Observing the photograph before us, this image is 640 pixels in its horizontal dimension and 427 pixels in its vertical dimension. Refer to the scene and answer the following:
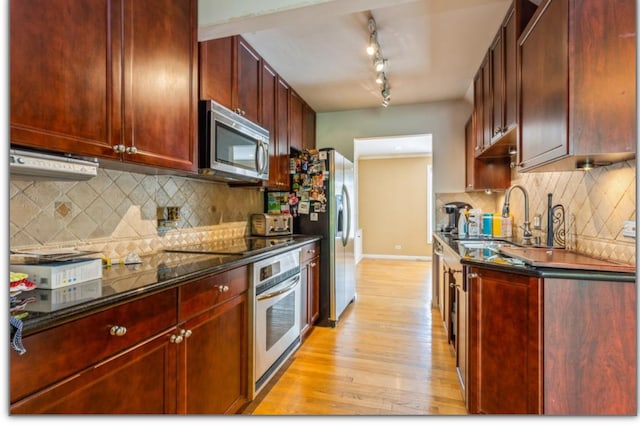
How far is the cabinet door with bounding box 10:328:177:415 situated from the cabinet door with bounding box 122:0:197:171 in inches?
32.0

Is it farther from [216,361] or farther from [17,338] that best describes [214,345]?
[17,338]

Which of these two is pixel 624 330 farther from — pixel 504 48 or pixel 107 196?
pixel 107 196

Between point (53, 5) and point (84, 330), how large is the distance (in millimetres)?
1067

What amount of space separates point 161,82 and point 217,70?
55 centimetres

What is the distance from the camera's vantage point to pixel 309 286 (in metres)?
2.90

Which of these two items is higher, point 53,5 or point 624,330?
point 53,5

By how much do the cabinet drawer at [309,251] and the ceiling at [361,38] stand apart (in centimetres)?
162

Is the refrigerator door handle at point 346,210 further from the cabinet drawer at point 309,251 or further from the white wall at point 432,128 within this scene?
the white wall at point 432,128

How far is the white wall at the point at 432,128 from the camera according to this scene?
12.3 feet

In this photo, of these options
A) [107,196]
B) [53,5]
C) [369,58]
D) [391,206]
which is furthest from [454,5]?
[391,206]

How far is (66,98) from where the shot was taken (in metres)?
1.10

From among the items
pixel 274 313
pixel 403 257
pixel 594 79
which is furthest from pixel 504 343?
pixel 403 257

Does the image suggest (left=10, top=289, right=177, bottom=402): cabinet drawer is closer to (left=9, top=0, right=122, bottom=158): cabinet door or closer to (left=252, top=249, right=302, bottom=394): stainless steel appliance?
(left=9, top=0, right=122, bottom=158): cabinet door

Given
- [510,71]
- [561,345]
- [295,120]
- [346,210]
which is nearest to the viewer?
[561,345]
